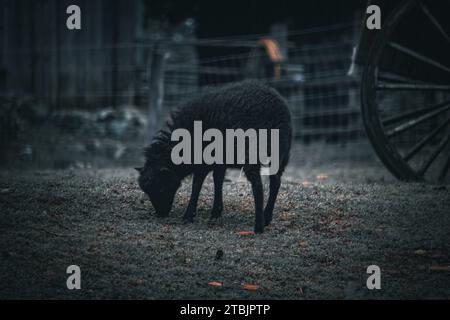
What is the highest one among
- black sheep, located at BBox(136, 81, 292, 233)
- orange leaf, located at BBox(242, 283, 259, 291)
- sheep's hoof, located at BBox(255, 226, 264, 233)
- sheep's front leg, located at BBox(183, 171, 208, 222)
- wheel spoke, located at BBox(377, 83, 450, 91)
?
wheel spoke, located at BBox(377, 83, 450, 91)

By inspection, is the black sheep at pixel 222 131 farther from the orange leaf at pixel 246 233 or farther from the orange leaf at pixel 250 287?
the orange leaf at pixel 250 287

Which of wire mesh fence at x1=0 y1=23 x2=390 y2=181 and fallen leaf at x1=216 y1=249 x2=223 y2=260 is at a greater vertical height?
wire mesh fence at x1=0 y1=23 x2=390 y2=181

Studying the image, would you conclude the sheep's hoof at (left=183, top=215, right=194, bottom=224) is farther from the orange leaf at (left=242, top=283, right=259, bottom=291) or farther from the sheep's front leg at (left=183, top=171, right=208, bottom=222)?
the orange leaf at (left=242, top=283, right=259, bottom=291)

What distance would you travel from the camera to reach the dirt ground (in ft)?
14.7

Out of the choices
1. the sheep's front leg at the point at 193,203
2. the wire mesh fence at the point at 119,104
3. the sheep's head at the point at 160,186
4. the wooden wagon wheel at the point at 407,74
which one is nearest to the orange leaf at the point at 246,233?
the sheep's front leg at the point at 193,203

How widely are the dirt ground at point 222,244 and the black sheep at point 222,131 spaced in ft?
0.73

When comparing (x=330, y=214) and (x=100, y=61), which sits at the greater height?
(x=100, y=61)

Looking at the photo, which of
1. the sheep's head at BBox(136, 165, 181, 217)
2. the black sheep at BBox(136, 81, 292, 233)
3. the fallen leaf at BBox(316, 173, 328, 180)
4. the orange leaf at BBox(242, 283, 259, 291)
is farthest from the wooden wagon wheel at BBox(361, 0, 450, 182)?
the orange leaf at BBox(242, 283, 259, 291)

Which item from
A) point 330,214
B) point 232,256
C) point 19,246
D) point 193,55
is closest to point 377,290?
point 232,256

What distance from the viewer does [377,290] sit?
4.45 m

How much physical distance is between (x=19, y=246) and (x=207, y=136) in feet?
6.74

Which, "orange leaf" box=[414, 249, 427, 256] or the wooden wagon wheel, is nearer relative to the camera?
"orange leaf" box=[414, 249, 427, 256]
